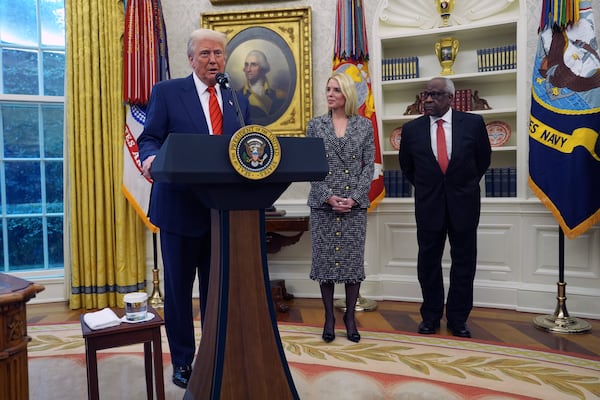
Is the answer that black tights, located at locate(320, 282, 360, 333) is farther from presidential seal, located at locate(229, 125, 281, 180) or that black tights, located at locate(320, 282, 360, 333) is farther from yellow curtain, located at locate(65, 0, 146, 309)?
yellow curtain, located at locate(65, 0, 146, 309)

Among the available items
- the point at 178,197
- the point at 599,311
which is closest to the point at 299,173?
the point at 178,197

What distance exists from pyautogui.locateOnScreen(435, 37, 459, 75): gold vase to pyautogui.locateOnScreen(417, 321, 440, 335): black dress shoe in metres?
2.04

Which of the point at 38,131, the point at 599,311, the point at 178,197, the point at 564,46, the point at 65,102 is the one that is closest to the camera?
the point at 178,197

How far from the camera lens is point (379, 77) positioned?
13.3 ft

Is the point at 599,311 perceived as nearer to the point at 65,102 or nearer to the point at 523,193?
the point at 523,193

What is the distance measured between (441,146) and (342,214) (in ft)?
2.56

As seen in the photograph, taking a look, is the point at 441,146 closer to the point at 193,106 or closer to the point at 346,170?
the point at 346,170

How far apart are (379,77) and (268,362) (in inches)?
118

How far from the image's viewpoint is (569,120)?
3189mm

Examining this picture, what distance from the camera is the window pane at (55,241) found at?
4352 millimetres

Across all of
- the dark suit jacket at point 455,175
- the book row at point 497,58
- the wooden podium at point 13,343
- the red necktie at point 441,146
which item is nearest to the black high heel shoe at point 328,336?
the dark suit jacket at point 455,175

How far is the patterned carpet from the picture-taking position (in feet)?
7.17

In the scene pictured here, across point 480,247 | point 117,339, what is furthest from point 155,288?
point 480,247

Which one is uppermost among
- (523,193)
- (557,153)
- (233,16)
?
(233,16)
